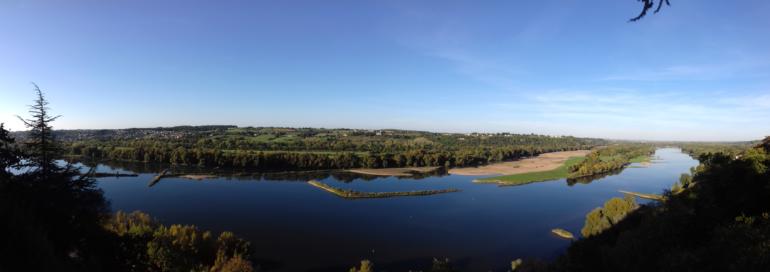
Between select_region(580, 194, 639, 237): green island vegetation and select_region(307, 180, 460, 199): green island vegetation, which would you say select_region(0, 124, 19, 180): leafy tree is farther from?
select_region(307, 180, 460, 199): green island vegetation

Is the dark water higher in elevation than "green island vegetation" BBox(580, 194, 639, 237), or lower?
lower

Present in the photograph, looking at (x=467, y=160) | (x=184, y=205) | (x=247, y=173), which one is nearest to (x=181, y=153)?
(x=247, y=173)

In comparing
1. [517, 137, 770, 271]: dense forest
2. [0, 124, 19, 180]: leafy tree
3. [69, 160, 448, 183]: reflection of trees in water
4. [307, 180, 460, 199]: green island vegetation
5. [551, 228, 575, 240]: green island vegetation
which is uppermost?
[0, 124, 19, 180]: leafy tree

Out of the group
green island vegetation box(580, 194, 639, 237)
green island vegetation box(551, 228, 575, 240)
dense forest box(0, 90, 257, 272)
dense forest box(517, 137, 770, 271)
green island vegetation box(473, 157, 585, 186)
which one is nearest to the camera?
dense forest box(0, 90, 257, 272)

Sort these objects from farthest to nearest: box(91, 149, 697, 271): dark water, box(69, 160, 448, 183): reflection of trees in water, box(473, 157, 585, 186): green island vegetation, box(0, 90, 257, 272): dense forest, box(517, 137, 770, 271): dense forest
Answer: box(69, 160, 448, 183): reflection of trees in water → box(473, 157, 585, 186): green island vegetation → box(91, 149, 697, 271): dark water → box(517, 137, 770, 271): dense forest → box(0, 90, 257, 272): dense forest

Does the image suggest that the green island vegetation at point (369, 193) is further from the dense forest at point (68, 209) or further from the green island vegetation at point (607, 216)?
the dense forest at point (68, 209)

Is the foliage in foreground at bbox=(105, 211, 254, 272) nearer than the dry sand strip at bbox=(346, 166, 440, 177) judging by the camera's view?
Yes

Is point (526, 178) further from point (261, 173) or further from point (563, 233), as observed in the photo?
point (261, 173)

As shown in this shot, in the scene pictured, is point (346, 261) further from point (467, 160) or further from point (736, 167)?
point (467, 160)

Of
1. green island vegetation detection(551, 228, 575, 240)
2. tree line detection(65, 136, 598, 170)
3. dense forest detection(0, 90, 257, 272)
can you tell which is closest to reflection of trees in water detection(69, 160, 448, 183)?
tree line detection(65, 136, 598, 170)
